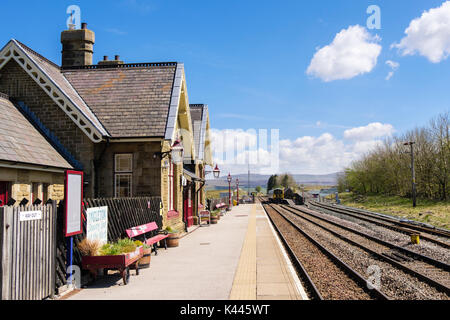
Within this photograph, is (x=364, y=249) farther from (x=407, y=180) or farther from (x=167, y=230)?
(x=407, y=180)

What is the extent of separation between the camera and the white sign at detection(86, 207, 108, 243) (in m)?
8.63

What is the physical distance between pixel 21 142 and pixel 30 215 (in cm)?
554

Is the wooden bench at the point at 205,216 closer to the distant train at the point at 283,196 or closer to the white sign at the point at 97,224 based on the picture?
the white sign at the point at 97,224

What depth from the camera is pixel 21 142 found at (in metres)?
11.2

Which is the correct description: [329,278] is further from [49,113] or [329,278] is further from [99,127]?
[49,113]

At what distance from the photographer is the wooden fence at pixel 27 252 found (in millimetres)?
5930

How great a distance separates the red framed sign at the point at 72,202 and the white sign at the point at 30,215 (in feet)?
1.65

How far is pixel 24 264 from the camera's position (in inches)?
251

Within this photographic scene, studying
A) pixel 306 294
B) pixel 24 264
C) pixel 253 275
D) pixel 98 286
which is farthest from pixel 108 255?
pixel 306 294

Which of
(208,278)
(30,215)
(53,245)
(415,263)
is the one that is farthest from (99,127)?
(415,263)

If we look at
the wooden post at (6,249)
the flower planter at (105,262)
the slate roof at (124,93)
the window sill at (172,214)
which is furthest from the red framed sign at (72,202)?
the window sill at (172,214)

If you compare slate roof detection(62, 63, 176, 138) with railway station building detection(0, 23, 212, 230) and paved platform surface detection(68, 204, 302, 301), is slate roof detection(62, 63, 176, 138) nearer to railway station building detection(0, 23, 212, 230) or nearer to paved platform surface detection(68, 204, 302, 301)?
railway station building detection(0, 23, 212, 230)

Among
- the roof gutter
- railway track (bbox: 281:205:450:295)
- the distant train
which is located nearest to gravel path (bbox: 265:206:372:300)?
railway track (bbox: 281:205:450:295)
